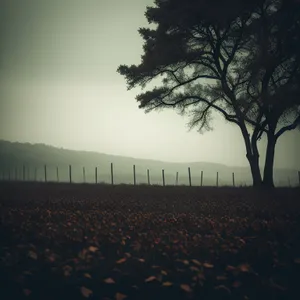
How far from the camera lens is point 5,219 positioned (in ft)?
17.5

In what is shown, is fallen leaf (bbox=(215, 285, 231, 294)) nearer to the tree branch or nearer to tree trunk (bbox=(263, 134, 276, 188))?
tree trunk (bbox=(263, 134, 276, 188))

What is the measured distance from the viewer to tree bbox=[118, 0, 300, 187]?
14188 millimetres

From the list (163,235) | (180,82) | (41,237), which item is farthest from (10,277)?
(180,82)

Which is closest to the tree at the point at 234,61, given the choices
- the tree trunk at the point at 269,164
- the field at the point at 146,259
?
the tree trunk at the point at 269,164

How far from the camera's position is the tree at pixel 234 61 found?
1419cm

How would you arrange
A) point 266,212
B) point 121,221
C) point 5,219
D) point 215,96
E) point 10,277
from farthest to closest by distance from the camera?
point 215,96 → point 266,212 → point 121,221 → point 5,219 → point 10,277

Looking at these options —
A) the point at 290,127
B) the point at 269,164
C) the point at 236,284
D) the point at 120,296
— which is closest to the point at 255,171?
the point at 269,164

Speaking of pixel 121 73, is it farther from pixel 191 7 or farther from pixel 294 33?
pixel 294 33

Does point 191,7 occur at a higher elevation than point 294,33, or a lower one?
higher

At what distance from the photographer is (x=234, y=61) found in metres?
16.8

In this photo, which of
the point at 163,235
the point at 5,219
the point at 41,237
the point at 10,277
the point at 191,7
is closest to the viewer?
the point at 10,277

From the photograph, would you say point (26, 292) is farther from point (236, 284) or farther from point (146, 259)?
point (236, 284)

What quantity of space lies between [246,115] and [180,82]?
4822mm

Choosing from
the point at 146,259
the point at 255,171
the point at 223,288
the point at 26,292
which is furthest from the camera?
the point at 255,171
